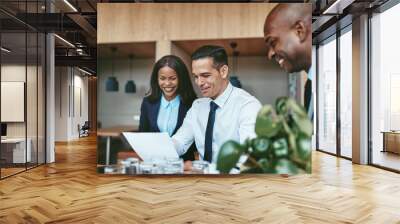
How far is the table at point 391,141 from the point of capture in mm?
7406

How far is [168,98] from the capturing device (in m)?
6.61

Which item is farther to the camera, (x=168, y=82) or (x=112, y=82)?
(x=168, y=82)

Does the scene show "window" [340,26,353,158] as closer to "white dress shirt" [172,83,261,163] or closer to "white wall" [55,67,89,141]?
"white dress shirt" [172,83,261,163]

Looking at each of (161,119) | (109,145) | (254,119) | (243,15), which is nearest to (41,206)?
(109,145)

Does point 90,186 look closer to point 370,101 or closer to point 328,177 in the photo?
point 328,177

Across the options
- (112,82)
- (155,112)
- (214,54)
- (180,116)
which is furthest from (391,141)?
(112,82)

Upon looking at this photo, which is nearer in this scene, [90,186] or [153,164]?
[90,186]

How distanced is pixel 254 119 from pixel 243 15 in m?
1.63

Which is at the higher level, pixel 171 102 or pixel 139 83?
pixel 139 83

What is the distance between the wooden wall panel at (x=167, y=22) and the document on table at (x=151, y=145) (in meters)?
1.51

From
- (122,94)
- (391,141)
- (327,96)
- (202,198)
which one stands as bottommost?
(202,198)

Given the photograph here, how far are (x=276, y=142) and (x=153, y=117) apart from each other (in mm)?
1969

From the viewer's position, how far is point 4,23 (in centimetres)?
671

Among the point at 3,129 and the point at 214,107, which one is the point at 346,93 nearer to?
the point at 214,107
